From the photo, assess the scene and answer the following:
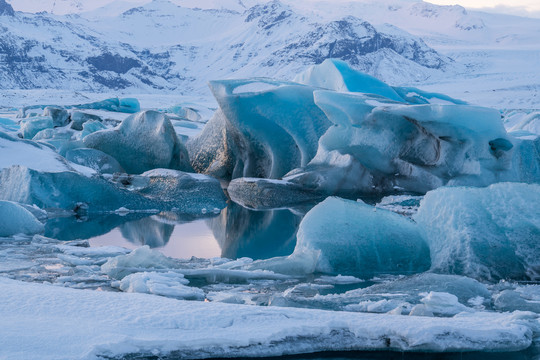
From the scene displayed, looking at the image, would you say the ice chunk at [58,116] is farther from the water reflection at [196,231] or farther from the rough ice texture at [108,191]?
the water reflection at [196,231]

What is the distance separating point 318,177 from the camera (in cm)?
747

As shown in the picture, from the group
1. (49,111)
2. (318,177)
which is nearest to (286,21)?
(49,111)

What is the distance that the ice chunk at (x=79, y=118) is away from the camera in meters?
12.3

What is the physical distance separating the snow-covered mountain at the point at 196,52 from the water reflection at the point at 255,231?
46.2m

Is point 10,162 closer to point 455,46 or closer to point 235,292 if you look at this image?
point 235,292

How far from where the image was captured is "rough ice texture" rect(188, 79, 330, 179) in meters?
7.96

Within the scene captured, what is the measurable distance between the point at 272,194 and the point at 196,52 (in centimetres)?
7526

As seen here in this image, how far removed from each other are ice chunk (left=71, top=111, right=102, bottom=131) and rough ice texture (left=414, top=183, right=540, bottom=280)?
31.8 ft

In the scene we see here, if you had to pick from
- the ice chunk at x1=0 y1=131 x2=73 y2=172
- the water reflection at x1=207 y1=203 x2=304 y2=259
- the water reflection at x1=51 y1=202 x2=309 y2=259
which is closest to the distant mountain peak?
the ice chunk at x1=0 y1=131 x2=73 y2=172

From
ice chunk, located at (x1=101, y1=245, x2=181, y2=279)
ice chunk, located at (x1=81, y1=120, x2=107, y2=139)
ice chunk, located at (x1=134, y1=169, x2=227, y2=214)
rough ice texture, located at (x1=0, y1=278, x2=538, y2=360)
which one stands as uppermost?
rough ice texture, located at (x1=0, y1=278, x2=538, y2=360)

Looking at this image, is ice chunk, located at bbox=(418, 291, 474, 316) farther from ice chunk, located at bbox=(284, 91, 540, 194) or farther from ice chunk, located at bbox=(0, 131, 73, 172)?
ice chunk, located at bbox=(0, 131, 73, 172)

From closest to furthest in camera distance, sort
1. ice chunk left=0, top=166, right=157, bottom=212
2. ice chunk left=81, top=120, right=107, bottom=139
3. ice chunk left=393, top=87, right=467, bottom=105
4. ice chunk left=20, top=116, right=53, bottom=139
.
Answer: ice chunk left=0, top=166, right=157, bottom=212
ice chunk left=393, top=87, right=467, bottom=105
ice chunk left=81, top=120, right=107, bottom=139
ice chunk left=20, top=116, right=53, bottom=139

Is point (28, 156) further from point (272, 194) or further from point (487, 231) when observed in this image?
point (487, 231)

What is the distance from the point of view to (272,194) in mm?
7352
